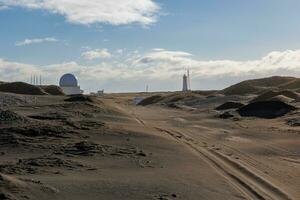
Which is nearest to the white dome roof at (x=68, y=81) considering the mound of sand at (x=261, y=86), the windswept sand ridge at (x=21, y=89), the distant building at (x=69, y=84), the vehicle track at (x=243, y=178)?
the distant building at (x=69, y=84)

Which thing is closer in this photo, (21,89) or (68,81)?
(21,89)

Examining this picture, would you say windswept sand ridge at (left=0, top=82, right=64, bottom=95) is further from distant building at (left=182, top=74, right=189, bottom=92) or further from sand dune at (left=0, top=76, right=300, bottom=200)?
distant building at (left=182, top=74, right=189, bottom=92)

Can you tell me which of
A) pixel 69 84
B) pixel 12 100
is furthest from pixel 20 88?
pixel 69 84

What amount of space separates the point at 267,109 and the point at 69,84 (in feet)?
169

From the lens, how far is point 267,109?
148ft

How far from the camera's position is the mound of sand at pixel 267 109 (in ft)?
140

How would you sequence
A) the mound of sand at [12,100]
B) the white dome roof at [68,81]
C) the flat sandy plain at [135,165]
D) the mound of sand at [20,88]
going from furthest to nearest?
the white dome roof at [68,81] → the mound of sand at [20,88] → the mound of sand at [12,100] → the flat sandy plain at [135,165]

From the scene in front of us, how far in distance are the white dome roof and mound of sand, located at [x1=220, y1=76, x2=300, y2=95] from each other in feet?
72.7

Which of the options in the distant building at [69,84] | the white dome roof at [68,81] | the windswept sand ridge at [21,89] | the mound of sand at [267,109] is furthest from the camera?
the white dome roof at [68,81]

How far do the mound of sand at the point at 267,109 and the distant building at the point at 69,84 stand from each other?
47.0 metres

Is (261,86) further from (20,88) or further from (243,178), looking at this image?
(243,178)

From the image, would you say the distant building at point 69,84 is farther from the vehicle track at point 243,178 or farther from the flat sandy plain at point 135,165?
the vehicle track at point 243,178

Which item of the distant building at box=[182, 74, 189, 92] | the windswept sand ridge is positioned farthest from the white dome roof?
the distant building at box=[182, 74, 189, 92]

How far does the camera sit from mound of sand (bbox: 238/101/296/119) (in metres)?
42.6
